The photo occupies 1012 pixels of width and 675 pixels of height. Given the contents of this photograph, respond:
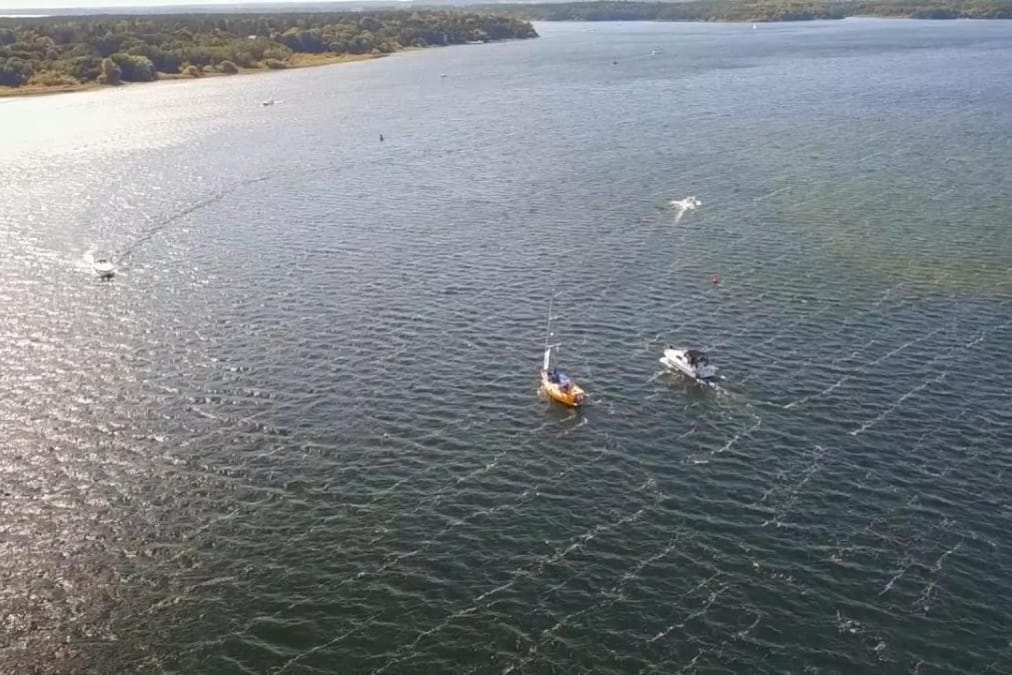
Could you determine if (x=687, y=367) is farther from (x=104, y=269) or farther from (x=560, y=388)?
(x=104, y=269)

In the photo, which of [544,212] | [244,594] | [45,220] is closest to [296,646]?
[244,594]

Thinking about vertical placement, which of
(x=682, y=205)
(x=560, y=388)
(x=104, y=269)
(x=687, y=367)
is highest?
(x=687, y=367)

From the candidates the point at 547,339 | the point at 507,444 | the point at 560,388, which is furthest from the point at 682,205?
the point at 507,444

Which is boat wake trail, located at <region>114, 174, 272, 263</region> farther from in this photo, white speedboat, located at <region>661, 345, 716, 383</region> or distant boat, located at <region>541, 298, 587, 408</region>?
white speedboat, located at <region>661, 345, 716, 383</region>

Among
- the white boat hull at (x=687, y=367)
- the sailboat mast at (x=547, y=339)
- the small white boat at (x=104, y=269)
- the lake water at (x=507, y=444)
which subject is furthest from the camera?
the small white boat at (x=104, y=269)

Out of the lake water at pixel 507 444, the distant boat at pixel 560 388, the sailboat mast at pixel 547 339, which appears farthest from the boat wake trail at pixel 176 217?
the distant boat at pixel 560 388

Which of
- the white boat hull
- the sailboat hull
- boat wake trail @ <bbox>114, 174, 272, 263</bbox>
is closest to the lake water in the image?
the sailboat hull

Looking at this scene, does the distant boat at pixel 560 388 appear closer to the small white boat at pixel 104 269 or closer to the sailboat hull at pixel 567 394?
the sailboat hull at pixel 567 394
